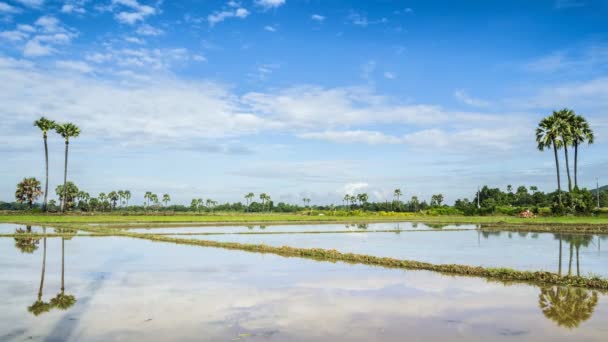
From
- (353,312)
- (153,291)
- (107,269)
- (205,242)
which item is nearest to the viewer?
(353,312)

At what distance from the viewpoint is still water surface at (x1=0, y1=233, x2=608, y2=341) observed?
917 cm

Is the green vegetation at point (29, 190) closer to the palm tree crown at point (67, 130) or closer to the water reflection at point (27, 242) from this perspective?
the palm tree crown at point (67, 130)

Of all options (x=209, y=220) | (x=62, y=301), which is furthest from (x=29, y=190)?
(x=62, y=301)

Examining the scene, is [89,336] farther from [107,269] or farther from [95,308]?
[107,269]

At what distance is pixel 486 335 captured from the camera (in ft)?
29.9

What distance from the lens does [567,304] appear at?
11.6 meters

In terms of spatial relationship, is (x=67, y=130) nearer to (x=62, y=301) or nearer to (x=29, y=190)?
(x=29, y=190)

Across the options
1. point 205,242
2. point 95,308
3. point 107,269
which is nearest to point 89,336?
point 95,308

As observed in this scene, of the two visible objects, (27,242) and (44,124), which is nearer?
(27,242)

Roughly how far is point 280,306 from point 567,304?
Result: 7.42m

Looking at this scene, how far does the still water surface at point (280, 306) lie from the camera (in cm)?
917

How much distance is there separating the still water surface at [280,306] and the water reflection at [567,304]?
25mm

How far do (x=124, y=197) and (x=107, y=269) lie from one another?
143 m

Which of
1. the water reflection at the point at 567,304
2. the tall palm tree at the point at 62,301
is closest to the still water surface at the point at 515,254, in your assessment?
the water reflection at the point at 567,304
